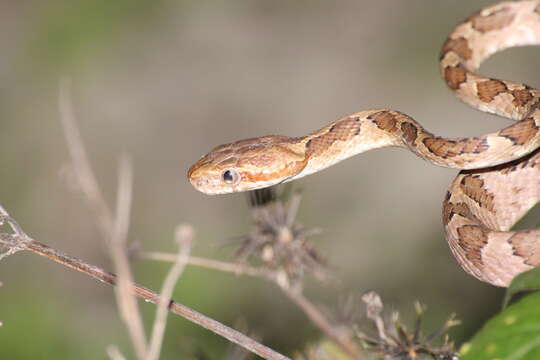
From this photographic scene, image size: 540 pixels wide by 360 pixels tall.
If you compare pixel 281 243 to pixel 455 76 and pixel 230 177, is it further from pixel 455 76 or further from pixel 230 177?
pixel 455 76

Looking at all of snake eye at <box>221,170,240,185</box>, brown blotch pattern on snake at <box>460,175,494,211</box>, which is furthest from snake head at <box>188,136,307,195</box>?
brown blotch pattern on snake at <box>460,175,494,211</box>

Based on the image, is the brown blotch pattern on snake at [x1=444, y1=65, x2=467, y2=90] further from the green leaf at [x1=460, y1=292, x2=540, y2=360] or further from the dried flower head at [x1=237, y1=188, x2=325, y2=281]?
the green leaf at [x1=460, y1=292, x2=540, y2=360]

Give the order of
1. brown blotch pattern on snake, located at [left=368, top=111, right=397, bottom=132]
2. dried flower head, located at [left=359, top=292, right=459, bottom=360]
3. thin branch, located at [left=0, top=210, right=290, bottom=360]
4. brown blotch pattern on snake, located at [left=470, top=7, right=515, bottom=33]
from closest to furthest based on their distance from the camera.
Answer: thin branch, located at [left=0, top=210, right=290, bottom=360] < dried flower head, located at [left=359, top=292, right=459, bottom=360] < brown blotch pattern on snake, located at [left=368, top=111, right=397, bottom=132] < brown blotch pattern on snake, located at [left=470, top=7, right=515, bottom=33]

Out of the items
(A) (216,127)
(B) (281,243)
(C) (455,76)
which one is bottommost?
(B) (281,243)

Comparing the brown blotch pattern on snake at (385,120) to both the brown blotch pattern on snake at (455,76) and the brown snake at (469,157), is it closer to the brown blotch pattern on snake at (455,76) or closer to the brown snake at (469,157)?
the brown snake at (469,157)

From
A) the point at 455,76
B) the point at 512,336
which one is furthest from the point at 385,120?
the point at 512,336

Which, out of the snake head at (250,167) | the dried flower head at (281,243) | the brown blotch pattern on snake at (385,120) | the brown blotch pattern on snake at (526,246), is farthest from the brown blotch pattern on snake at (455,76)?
the dried flower head at (281,243)
